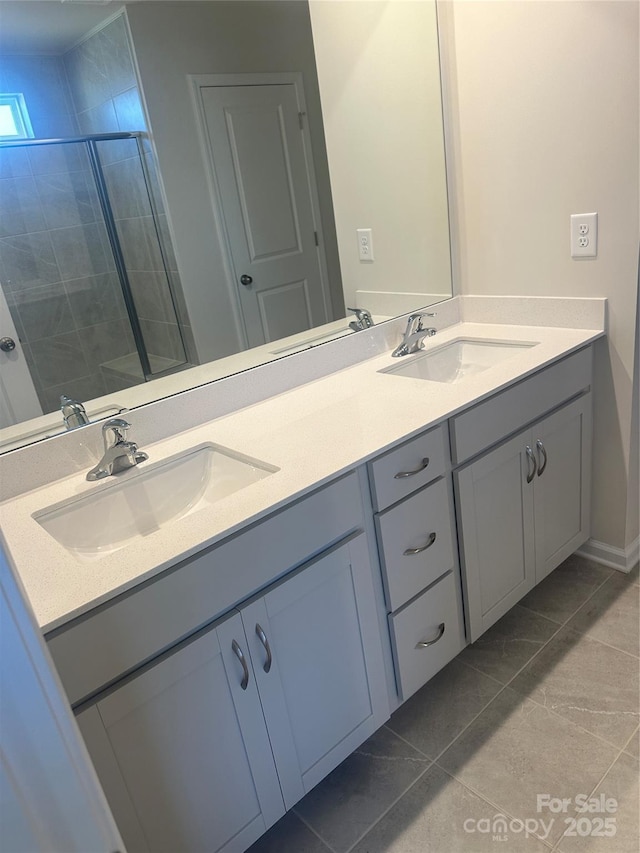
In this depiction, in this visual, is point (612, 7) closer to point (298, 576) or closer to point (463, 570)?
point (463, 570)

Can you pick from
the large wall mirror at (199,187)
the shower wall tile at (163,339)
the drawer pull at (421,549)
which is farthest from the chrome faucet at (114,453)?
the drawer pull at (421,549)

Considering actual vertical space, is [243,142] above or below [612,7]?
below

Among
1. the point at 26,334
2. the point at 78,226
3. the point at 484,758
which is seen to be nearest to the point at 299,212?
the point at 78,226

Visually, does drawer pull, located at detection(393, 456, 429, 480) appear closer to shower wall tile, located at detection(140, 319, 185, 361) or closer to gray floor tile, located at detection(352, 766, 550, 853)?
shower wall tile, located at detection(140, 319, 185, 361)

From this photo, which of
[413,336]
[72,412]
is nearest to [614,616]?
[413,336]

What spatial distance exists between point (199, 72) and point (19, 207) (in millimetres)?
597

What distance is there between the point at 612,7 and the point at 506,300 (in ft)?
2.80

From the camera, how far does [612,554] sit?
2195 millimetres

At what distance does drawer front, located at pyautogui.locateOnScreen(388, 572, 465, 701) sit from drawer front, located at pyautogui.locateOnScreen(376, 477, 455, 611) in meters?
0.04

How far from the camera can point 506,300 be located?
2.17 m

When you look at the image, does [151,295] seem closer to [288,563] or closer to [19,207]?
[19,207]

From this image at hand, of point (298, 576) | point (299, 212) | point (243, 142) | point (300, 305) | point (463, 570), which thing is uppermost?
point (243, 142)

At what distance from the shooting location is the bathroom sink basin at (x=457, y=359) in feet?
6.61

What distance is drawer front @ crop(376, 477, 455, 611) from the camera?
1.46 metres
